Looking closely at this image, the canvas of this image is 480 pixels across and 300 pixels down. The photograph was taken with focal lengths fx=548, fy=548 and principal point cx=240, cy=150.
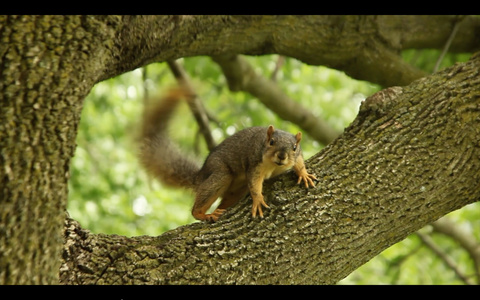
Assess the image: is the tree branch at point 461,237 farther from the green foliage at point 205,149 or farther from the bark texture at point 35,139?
the bark texture at point 35,139

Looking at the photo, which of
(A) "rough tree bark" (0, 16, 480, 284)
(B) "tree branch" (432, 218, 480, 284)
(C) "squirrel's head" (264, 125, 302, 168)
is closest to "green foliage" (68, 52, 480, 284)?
(B) "tree branch" (432, 218, 480, 284)

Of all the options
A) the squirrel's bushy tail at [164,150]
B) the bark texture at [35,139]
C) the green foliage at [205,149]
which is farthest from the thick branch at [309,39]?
the bark texture at [35,139]

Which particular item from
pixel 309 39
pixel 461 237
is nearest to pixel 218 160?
pixel 309 39

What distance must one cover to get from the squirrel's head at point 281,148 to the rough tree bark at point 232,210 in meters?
0.24

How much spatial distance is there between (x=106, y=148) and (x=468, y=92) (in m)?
8.18

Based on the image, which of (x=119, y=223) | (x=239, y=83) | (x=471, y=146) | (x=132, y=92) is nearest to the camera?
(x=471, y=146)

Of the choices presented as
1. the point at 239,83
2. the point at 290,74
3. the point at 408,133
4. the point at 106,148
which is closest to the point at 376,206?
the point at 408,133

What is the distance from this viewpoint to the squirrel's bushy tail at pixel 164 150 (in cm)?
392

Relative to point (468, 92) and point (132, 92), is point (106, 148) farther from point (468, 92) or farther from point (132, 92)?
point (468, 92)

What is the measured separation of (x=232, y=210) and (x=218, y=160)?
933 millimetres

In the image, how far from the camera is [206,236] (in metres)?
2.77

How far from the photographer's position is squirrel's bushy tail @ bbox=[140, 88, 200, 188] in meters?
3.92

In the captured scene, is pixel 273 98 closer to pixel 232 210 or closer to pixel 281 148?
pixel 281 148

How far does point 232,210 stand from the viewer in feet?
10.0
